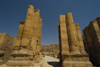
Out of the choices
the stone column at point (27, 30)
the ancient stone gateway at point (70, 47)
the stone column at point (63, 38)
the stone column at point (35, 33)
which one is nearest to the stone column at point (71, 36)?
the ancient stone gateway at point (70, 47)

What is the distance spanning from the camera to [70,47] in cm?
695

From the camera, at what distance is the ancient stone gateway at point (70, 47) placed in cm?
578

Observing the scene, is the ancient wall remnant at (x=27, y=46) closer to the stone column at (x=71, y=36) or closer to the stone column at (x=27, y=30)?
the stone column at (x=27, y=30)

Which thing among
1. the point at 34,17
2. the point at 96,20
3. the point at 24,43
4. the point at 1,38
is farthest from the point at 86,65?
the point at 1,38

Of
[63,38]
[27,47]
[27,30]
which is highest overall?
[27,30]

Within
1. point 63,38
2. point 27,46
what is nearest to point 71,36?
point 63,38

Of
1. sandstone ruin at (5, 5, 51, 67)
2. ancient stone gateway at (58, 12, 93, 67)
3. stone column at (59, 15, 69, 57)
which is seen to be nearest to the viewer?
ancient stone gateway at (58, 12, 93, 67)

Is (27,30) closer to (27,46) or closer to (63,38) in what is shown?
(27,46)

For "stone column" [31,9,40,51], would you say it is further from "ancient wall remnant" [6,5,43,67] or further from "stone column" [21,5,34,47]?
"stone column" [21,5,34,47]

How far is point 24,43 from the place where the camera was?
7.13 metres

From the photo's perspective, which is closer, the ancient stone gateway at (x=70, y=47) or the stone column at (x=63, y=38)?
the ancient stone gateway at (x=70, y=47)

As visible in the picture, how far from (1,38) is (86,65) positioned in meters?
12.0

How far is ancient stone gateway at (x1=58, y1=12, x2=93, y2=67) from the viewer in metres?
5.78

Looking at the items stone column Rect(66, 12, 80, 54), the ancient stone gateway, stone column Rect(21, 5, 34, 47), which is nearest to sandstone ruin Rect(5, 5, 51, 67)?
stone column Rect(21, 5, 34, 47)
